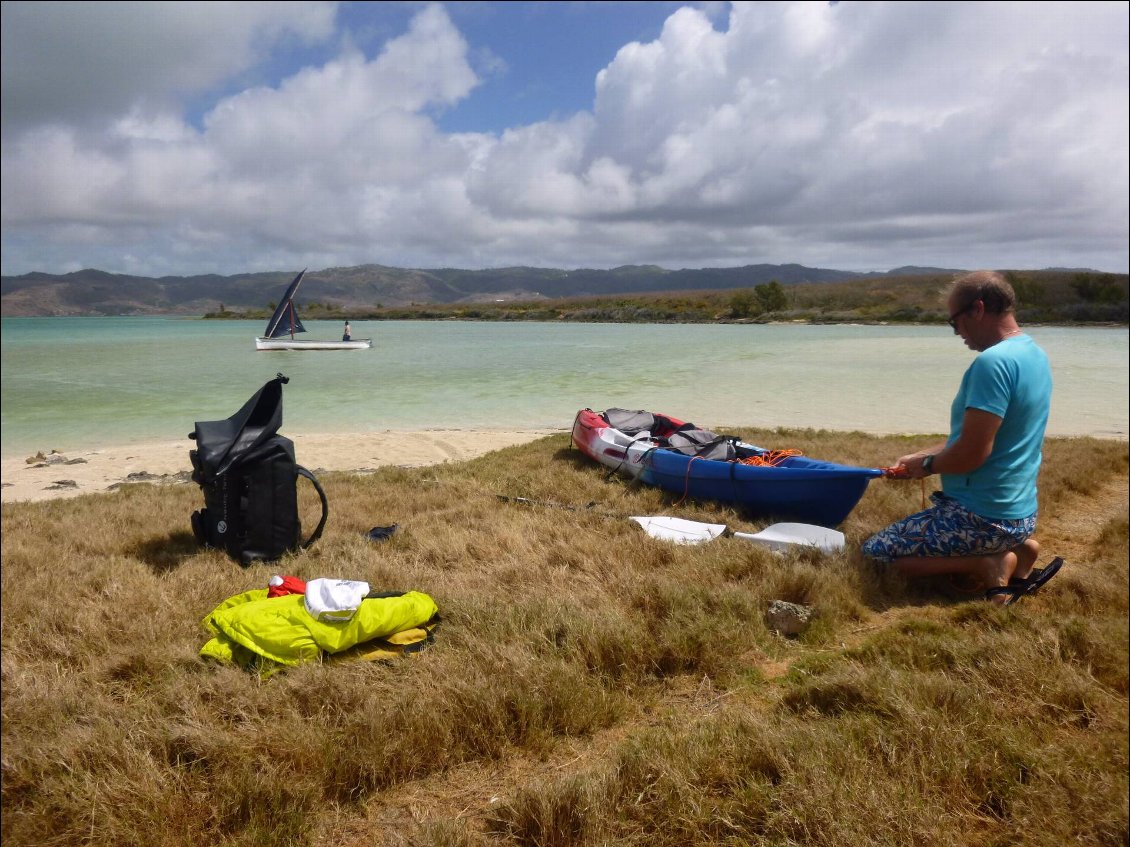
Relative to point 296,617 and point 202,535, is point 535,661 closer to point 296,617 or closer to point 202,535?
point 296,617

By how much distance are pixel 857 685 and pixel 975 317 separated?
2424 millimetres

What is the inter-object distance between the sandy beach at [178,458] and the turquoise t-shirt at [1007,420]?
14.4ft

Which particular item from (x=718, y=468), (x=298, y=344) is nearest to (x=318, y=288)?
(x=298, y=344)

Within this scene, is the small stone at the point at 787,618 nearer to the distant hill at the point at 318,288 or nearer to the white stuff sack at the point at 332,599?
the white stuff sack at the point at 332,599

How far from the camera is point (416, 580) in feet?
14.4

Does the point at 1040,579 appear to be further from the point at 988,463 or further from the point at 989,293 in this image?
the point at 989,293

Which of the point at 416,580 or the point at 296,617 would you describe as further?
the point at 416,580

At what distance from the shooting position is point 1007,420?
12.9 ft

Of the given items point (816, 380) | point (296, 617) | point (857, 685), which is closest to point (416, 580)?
point (296, 617)

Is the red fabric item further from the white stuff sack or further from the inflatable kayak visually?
the inflatable kayak

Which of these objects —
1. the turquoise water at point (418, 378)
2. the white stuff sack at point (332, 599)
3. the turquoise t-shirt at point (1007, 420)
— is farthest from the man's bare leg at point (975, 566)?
the white stuff sack at point (332, 599)

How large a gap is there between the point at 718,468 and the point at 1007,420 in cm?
255

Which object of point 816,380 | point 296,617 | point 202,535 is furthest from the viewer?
point 816,380

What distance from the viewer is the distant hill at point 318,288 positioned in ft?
17.3
